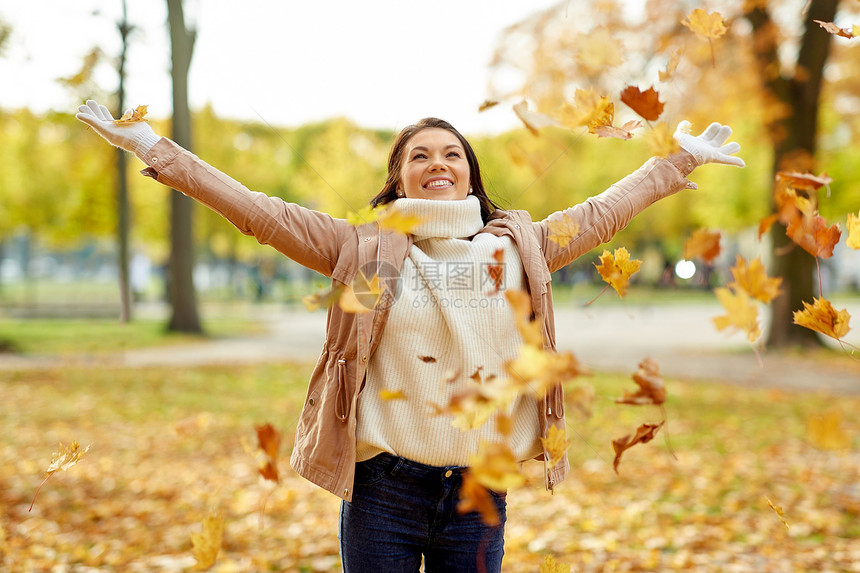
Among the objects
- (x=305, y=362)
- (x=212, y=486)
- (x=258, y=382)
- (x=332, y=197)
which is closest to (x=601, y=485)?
(x=212, y=486)

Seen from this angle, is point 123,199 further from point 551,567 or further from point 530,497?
point 551,567

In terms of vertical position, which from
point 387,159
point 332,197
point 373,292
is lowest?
point 373,292

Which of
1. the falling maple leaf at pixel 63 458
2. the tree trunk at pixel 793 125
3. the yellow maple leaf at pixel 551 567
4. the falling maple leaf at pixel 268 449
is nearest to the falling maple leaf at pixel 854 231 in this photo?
the yellow maple leaf at pixel 551 567

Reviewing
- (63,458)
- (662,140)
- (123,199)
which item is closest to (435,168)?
(662,140)

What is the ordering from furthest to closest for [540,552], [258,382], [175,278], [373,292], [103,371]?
1. [175,278]
2. [103,371]
3. [258,382]
4. [540,552]
5. [373,292]

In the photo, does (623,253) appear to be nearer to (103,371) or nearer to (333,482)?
(333,482)

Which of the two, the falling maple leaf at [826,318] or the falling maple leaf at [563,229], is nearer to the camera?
the falling maple leaf at [826,318]

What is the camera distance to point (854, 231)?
69.7 inches

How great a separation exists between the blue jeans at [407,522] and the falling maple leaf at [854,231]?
1.18 metres

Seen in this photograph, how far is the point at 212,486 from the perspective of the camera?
15.8 ft

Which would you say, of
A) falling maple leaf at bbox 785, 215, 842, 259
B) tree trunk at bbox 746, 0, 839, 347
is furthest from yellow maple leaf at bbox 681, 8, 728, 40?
tree trunk at bbox 746, 0, 839, 347

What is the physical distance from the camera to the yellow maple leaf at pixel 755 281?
1.56 metres

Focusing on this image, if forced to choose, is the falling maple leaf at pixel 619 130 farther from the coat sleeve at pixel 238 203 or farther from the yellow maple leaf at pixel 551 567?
the yellow maple leaf at pixel 551 567

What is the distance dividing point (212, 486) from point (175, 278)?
8.71 meters
